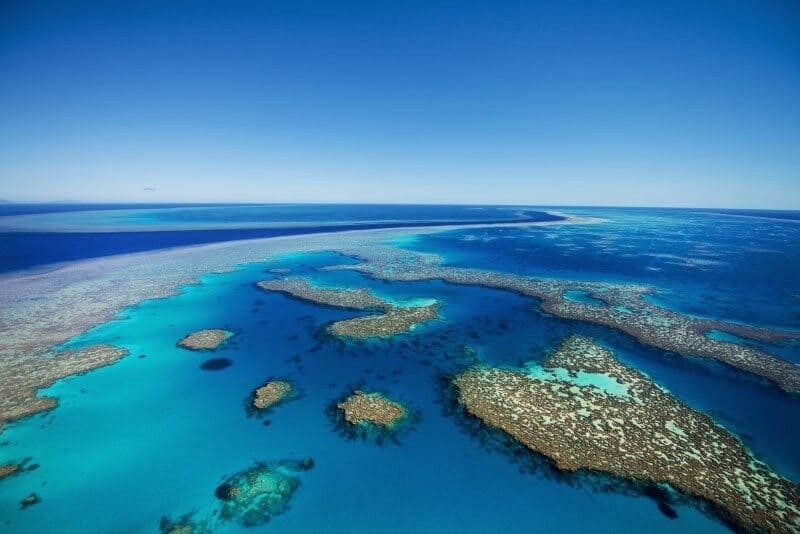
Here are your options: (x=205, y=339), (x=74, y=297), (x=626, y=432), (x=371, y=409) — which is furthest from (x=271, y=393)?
(x=74, y=297)

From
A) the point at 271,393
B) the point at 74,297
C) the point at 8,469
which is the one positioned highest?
the point at 74,297

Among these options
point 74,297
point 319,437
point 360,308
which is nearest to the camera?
point 319,437

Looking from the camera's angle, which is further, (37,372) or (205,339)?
(205,339)

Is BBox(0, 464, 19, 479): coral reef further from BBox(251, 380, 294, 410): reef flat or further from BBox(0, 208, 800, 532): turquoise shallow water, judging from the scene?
BBox(251, 380, 294, 410): reef flat

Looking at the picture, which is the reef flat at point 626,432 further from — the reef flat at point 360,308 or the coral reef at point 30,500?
the coral reef at point 30,500

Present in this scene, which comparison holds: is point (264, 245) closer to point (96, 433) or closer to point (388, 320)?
point (388, 320)

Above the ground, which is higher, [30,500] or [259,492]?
[30,500]

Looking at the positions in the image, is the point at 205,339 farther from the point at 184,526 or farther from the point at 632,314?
the point at 632,314
